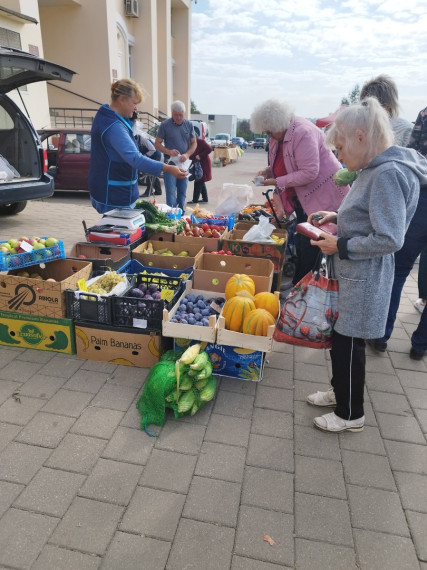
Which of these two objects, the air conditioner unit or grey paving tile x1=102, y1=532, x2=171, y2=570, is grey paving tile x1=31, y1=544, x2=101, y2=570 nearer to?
grey paving tile x1=102, y1=532, x2=171, y2=570

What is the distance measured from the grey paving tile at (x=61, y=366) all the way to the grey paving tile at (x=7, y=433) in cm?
56

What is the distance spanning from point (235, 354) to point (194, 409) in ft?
1.80

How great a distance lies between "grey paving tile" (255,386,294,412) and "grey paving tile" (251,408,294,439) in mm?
51

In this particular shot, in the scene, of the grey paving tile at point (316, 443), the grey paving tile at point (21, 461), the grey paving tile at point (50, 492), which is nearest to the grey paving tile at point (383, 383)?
the grey paving tile at point (316, 443)

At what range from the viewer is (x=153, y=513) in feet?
6.41

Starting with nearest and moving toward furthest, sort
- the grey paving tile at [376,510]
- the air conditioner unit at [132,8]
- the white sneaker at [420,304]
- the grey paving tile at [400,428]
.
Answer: the grey paving tile at [376,510]
the grey paving tile at [400,428]
the white sneaker at [420,304]
the air conditioner unit at [132,8]

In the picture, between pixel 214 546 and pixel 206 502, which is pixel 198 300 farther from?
pixel 214 546

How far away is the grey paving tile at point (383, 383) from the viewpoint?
120 inches

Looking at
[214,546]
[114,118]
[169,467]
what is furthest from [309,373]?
[114,118]

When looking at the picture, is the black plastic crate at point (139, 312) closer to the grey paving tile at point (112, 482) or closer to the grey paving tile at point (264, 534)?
the grey paving tile at point (112, 482)

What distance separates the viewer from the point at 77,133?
9.92m

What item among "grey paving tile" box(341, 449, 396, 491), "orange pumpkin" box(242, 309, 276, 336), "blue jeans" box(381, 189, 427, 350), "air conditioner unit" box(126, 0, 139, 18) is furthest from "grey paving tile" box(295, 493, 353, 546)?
"air conditioner unit" box(126, 0, 139, 18)

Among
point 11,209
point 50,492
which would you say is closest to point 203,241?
point 50,492

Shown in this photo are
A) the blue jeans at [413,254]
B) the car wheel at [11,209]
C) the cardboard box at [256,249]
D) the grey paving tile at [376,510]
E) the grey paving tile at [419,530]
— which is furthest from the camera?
the car wheel at [11,209]
